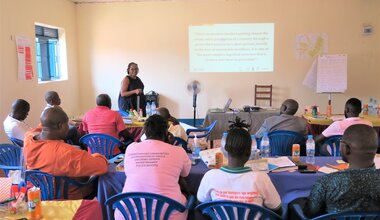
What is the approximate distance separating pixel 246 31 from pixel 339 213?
21.1 feet

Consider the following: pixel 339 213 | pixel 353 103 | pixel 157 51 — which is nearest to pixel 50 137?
pixel 339 213

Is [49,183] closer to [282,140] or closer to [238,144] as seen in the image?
[238,144]

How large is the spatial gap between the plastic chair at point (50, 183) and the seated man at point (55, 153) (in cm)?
4

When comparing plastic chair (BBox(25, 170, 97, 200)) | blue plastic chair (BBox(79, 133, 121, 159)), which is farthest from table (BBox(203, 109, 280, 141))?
plastic chair (BBox(25, 170, 97, 200))

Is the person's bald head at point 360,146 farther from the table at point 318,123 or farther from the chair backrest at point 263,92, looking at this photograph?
the chair backrest at point 263,92

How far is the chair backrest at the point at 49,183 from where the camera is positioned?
249cm

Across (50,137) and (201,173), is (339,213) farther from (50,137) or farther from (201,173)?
(50,137)

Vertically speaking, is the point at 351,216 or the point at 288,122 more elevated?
the point at 288,122

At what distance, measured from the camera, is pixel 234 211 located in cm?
196

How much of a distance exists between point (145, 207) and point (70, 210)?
1.56 feet

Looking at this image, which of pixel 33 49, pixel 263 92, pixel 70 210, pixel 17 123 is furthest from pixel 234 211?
pixel 263 92

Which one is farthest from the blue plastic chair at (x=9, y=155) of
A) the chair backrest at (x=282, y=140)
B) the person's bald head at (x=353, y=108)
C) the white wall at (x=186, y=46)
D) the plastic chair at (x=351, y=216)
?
the white wall at (x=186, y=46)

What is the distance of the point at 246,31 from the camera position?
777 centimetres

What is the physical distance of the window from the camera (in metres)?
6.77
